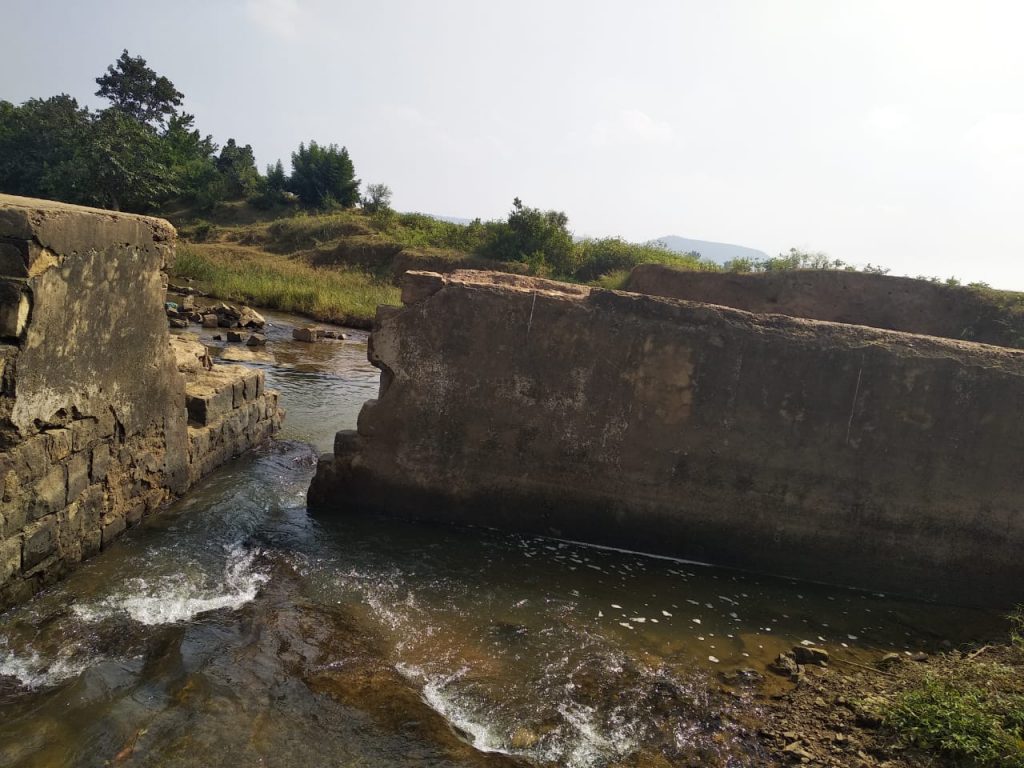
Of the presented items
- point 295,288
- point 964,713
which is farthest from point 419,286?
point 295,288

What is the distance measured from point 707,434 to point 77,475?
4392 mm

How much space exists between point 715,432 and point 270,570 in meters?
3.39

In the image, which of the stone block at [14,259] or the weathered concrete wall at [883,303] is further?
the weathered concrete wall at [883,303]

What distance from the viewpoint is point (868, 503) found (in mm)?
5031

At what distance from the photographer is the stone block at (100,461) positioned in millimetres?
4457

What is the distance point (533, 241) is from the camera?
88.4 feet

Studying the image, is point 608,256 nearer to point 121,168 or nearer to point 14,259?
point 121,168

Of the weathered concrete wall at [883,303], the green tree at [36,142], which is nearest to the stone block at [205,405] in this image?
the weathered concrete wall at [883,303]

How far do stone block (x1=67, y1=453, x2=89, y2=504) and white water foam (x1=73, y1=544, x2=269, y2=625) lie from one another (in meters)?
0.69

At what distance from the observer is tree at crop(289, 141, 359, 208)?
39.8m

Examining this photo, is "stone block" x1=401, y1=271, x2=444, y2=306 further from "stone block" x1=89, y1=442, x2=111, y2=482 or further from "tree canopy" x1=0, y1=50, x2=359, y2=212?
"tree canopy" x1=0, y1=50, x2=359, y2=212

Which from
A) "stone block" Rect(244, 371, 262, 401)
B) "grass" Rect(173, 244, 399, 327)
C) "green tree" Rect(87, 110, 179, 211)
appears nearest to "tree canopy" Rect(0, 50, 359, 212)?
"green tree" Rect(87, 110, 179, 211)

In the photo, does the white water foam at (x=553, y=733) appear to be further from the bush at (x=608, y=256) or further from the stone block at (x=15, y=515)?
the bush at (x=608, y=256)

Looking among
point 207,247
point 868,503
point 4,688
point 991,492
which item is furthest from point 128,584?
point 207,247
